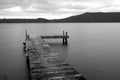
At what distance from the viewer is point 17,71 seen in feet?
43.2

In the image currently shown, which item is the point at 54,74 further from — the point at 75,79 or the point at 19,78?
the point at 19,78

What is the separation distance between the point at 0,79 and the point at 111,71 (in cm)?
1001

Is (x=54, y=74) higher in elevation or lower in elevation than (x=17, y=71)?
higher

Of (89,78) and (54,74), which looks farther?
(89,78)

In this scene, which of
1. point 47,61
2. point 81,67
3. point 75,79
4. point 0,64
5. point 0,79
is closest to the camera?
point 75,79

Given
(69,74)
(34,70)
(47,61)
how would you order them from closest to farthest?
1. (69,74)
2. (34,70)
3. (47,61)

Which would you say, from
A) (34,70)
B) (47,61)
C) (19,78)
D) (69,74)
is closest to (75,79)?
(69,74)

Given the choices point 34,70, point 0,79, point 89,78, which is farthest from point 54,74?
point 0,79

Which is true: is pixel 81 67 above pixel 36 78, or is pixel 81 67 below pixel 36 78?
below

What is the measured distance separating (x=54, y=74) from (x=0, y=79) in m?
6.01

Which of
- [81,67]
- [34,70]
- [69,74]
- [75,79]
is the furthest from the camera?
[81,67]

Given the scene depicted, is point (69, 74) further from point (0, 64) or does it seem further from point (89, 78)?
point (0, 64)

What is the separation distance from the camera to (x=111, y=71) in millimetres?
12969

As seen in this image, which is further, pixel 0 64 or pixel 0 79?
pixel 0 64
